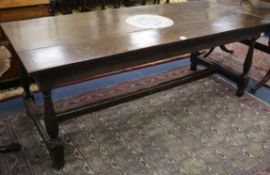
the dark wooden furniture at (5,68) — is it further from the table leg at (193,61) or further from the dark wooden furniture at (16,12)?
the table leg at (193,61)

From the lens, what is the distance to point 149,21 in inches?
78.0

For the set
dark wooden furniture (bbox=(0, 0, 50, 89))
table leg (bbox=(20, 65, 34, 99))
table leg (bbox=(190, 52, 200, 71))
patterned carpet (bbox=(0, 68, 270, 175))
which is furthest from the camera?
table leg (bbox=(190, 52, 200, 71))

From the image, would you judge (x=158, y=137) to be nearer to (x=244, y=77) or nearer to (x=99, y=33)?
(x=99, y=33)

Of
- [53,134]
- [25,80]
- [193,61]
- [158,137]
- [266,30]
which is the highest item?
[266,30]

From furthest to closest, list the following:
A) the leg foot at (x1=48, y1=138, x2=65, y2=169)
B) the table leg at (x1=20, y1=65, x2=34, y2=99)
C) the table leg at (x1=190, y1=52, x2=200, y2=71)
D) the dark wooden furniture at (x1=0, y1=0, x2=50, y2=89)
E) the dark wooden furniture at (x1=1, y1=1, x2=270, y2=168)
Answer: the table leg at (x1=190, y1=52, x2=200, y2=71), the dark wooden furniture at (x1=0, y1=0, x2=50, y2=89), the table leg at (x1=20, y1=65, x2=34, y2=99), the leg foot at (x1=48, y1=138, x2=65, y2=169), the dark wooden furniture at (x1=1, y1=1, x2=270, y2=168)

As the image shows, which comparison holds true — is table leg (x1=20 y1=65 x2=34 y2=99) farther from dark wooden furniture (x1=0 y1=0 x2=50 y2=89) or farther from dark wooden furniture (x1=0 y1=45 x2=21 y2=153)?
dark wooden furniture (x1=0 y1=0 x2=50 y2=89)

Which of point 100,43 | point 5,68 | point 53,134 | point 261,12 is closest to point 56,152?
point 53,134

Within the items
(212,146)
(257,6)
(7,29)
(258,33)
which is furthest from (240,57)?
(7,29)

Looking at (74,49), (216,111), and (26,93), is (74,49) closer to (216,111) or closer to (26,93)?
(26,93)

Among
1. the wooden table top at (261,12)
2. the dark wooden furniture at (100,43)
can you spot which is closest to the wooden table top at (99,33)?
the dark wooden furniture at (100,43)

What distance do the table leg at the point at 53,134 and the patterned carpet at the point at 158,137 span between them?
8 cm

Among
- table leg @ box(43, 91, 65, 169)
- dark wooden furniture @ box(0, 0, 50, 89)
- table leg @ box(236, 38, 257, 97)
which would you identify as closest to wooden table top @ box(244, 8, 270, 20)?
table leg @ box(236, 38, 257, 97)

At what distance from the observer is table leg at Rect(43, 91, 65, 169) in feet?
4.97

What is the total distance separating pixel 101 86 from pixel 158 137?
79 centimetres
